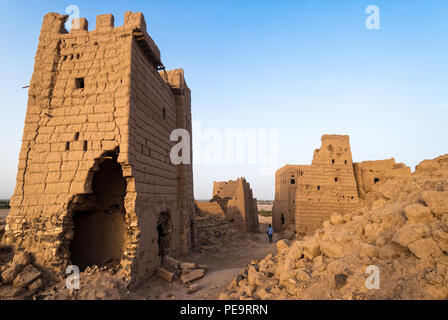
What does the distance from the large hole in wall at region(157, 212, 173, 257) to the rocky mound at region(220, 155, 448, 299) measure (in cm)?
366

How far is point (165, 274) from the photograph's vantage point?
7.17 meters

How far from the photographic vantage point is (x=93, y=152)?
633 cm

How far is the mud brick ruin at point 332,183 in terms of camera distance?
13.0 metres

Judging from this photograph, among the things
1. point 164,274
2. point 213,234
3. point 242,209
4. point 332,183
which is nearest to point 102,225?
→ point 164,274

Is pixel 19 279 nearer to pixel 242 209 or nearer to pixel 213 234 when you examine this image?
pixel 213 234

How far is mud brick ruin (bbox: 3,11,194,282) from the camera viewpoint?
6.03 meters

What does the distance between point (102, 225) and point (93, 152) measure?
11.3 feet

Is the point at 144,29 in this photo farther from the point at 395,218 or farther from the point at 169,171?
the point at 395,218

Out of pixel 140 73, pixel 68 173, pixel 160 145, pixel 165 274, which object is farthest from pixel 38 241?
pixel 140 73

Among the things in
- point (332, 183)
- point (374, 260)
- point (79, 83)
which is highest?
point (79, 83)

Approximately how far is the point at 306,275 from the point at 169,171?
636 cm
